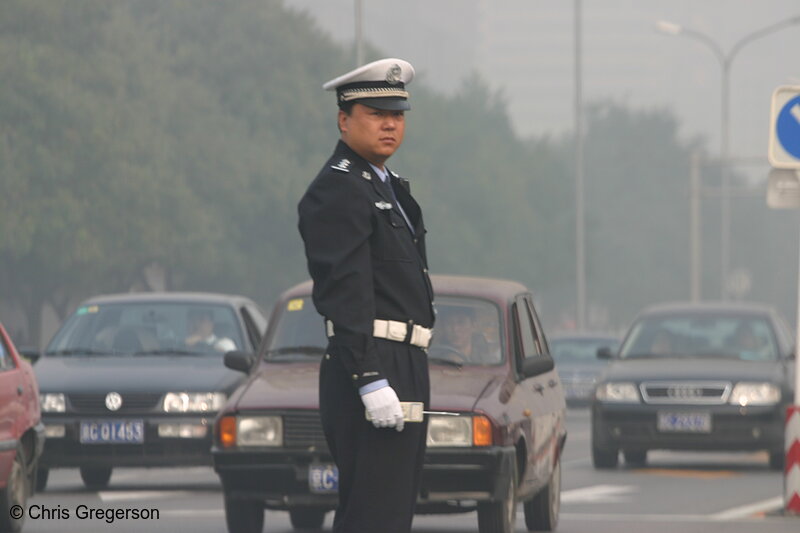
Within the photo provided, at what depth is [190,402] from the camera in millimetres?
15922

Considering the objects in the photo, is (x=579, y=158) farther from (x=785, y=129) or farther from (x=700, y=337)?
(x=785, y=129)

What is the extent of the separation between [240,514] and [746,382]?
8473 millimetres

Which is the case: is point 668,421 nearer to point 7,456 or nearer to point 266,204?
point 7,456

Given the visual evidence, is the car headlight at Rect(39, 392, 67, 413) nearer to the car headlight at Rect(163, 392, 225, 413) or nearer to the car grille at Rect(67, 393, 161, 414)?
the car grille at Rect(67, 393, 161, 414)

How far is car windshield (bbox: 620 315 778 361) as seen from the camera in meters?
20.1

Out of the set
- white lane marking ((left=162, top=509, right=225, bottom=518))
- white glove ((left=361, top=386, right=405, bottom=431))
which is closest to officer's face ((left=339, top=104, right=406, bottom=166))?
white glove ((left=361, top=386, right=405, bottom=431))

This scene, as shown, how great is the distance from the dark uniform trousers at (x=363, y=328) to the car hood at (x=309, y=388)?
491cm

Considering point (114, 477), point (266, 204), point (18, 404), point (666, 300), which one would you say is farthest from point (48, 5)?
point (666, 300)

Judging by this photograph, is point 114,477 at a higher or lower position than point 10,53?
lower

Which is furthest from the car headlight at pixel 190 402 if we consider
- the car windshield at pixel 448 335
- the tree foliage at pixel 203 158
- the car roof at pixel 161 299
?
the tree foliage at pixel 203 158

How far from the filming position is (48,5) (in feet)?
157

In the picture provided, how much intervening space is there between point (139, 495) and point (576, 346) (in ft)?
80.4

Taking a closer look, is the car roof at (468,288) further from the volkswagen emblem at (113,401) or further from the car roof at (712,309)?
the car roof at (712,309)

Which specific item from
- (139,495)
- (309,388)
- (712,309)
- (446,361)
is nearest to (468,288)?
(446,361)
